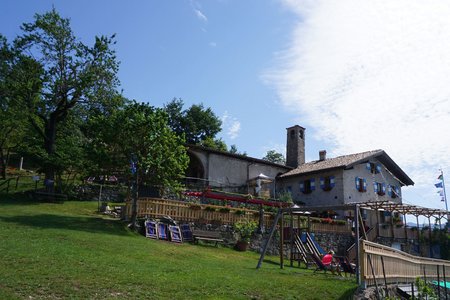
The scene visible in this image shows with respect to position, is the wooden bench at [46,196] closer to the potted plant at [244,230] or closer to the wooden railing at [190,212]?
the wooden railing at [190,212]

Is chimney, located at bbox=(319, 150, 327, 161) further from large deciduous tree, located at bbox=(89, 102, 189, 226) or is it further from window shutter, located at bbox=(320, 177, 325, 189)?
large deciduous tree, located at bbox=(89, 102, 189, 226)

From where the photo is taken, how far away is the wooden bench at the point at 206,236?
19.2 metres

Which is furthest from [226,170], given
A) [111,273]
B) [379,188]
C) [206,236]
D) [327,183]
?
[111,273]

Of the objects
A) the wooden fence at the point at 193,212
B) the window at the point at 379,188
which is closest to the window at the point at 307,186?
the window at the point at 379,188

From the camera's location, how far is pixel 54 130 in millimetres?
28422

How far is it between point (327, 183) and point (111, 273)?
92.5ft

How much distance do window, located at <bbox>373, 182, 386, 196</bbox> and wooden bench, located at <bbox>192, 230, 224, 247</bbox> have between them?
2210 centimetres

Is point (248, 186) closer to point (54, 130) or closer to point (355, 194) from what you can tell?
point (355, 194)

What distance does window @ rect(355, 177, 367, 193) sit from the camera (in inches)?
1383

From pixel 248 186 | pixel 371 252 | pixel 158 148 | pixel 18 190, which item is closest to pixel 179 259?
pixel 371 252

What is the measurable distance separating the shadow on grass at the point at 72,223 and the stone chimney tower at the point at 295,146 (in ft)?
80.8

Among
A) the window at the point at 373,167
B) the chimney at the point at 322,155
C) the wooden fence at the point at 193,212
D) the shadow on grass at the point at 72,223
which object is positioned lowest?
the shadow on grass at the point at 72,223

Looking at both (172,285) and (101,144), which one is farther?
(101,144)

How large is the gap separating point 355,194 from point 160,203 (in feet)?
68.8
